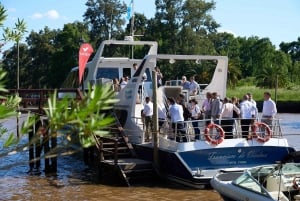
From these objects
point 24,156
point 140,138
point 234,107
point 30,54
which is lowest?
point 24,156

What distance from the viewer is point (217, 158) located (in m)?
14.1

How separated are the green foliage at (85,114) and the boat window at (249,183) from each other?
6947 mm

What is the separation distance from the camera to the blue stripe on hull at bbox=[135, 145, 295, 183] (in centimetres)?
1395

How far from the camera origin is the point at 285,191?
10.0 meters

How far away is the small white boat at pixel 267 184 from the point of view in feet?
31.3

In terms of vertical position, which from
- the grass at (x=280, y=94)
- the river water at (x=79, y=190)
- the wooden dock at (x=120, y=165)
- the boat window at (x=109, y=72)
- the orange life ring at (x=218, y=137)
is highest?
the boat window at (x=109, y=72)

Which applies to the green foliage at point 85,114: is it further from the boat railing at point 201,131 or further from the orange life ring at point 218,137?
the orange life ring at point 218,137

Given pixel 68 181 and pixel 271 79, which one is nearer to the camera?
pixel 68 181

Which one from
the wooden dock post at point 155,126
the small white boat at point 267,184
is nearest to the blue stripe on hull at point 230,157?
the wooden dock post at point 155,126

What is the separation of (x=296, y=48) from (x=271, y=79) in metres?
45.4

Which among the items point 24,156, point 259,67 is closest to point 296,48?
point 259,67

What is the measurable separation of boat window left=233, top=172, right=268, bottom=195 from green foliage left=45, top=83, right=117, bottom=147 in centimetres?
695

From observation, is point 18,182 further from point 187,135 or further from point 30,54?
point 30,54

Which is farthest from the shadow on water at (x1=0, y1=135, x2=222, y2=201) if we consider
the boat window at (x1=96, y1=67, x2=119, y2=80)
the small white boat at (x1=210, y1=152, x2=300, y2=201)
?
the boat window at (x1=96, y1=67, x2=119, y2=80)
